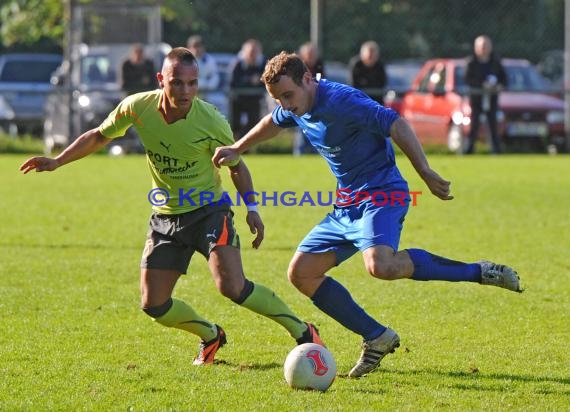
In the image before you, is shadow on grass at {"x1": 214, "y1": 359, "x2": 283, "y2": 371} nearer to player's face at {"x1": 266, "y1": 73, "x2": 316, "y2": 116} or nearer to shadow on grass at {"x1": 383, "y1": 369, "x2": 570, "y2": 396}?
shadow on grass at {"x1": 383, "y1": 369, "x2": 570, "y2": 396}

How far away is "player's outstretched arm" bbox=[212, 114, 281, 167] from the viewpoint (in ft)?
19.4

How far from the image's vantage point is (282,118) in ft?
20.3

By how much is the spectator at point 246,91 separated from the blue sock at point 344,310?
13399 millimetres

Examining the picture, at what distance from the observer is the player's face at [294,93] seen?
18.9 feet

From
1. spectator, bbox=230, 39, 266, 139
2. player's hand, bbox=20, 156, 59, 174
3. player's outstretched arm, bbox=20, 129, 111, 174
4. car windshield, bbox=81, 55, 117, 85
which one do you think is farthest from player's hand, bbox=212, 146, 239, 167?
car windshield, bbox=81, 55, 117, 85

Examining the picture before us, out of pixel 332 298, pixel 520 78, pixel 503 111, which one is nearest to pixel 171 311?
pixel 332 298

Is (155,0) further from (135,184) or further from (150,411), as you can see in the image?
(150,411)

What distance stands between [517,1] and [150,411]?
66.1ft

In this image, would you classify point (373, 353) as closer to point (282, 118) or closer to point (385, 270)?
point (385, 270)

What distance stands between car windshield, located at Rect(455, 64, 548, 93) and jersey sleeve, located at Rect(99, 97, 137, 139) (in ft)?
50.6

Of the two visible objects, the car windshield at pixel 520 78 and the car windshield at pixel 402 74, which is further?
the car windshield at pixel 402 74

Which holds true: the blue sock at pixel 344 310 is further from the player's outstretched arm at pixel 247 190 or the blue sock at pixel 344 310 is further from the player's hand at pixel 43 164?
the player's hand at pixel 43 164

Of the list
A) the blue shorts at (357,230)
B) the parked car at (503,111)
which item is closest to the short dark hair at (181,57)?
the blue shorts at (357,230)

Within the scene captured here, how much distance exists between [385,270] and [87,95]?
15.0 m
